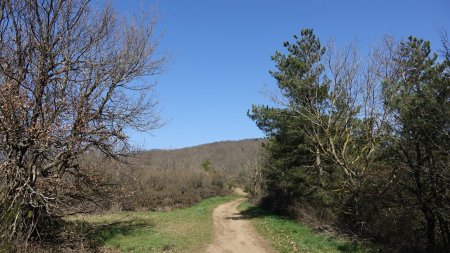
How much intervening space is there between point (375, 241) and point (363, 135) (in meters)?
5.95

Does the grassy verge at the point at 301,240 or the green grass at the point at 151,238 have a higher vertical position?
the green grass at the point at 151,238

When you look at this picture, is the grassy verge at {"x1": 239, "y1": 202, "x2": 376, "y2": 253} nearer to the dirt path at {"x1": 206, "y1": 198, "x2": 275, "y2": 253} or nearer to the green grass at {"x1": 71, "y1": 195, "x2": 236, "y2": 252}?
the dirt path at {"x1": 206, "y1": 198, "x2": 275, "y2": 253}

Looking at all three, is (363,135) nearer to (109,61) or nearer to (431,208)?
(431,208)

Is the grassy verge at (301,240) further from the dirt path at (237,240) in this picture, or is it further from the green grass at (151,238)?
the green grass at (151,238)

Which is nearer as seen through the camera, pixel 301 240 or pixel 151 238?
pixel 301 240

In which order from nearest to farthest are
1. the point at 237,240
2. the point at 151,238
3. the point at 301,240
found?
1. the point at 301,240
2. the point at 151,238
3. the point at 237,240

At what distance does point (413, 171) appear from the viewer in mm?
14320

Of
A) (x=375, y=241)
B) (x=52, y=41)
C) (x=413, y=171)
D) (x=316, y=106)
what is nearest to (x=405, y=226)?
(x=375, y=241)

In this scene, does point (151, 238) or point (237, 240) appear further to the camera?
point (237, 240)

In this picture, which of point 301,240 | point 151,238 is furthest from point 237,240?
point 151,238

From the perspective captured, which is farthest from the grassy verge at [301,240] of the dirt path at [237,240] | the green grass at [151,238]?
the green grass at [151,238]

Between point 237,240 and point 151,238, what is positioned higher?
point 151,238

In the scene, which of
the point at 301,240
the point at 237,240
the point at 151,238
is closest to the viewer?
the point at 301,240

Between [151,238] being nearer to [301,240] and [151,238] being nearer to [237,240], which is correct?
[237,240]
